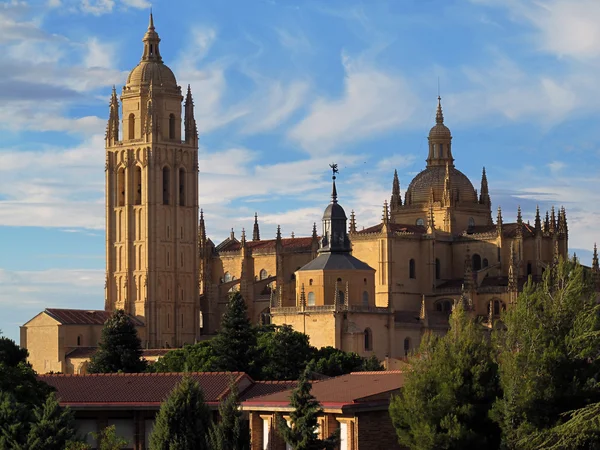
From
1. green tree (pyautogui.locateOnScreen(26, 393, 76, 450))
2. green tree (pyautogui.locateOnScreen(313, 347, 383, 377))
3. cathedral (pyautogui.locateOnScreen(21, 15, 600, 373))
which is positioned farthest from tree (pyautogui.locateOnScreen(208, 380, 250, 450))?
cathedral (pyautogui.locateOnScreen(21, 15, 600, 373))

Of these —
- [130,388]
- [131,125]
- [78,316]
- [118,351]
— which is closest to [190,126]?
[131,125]

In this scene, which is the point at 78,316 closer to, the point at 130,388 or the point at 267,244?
the point at 267,244

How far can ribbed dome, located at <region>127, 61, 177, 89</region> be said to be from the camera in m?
111

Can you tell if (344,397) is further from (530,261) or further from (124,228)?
(124,228)

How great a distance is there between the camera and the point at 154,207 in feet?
357

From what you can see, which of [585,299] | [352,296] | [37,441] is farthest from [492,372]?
[352,296]

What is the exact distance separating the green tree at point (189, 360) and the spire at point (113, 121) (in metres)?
29.7

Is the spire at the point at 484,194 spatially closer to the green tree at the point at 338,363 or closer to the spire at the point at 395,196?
the spire at the point at 395,196

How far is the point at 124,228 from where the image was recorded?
110 meters

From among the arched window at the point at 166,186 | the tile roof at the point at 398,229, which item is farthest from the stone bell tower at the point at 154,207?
the tile roof at the point at 398,229

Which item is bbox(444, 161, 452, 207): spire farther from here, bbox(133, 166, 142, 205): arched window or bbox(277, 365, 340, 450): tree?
bbox(277, 365, 340, 450): tree

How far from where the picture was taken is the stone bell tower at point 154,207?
108 m

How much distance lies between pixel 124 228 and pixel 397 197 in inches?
748

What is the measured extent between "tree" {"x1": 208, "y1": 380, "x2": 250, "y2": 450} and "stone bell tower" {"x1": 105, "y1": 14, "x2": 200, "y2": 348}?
2541 inches
